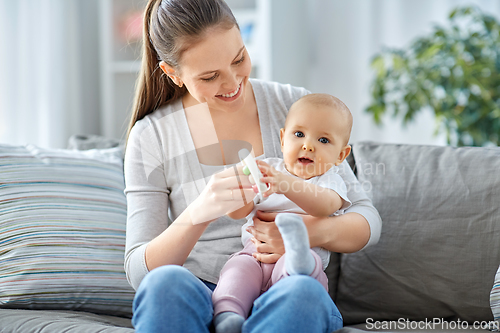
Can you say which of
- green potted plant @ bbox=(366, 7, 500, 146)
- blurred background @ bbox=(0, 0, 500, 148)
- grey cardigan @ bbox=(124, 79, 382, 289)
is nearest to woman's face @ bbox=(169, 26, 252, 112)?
grey cardigan @ bbox=(124, 79, 382, 289)

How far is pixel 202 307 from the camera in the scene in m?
0.85

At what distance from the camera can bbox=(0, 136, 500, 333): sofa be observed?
1.21 meters

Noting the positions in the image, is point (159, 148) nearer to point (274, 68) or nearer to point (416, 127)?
point (274, 68)

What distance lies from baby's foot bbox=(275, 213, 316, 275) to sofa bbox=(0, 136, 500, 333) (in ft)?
1.41

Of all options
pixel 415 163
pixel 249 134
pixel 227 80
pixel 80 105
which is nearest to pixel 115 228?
pixel 249 134

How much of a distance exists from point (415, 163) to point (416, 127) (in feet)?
5.94

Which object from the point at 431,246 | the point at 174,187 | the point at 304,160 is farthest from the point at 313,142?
the point at 431,246

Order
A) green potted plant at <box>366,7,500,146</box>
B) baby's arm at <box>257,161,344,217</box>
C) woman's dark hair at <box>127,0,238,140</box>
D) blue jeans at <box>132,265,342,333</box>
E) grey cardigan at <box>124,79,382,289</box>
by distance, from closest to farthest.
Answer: blue jeans at <box>132,265,342,333</box>
baby's arm at <box>257,161,344,217</box>
woman's dark hair at <box>127,0,238,140</box>
grey cardigan at <box>124,79,382,289</box>
green potted plant at <box>366,7,500,146</box>

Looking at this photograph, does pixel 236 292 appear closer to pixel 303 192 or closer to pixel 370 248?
pixel 303 192

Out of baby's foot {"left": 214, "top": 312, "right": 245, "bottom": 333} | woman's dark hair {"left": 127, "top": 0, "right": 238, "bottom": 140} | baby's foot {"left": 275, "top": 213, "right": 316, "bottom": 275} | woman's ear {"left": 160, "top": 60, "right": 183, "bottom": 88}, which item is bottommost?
baby's foot {"left": 214, "top": 312, "right": 245, "bottom": 333}

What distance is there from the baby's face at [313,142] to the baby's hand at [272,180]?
15 cm

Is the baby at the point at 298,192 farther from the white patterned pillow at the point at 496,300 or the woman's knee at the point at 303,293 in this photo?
the white patterned pillow at the point at 496,300

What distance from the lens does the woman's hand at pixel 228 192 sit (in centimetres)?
92

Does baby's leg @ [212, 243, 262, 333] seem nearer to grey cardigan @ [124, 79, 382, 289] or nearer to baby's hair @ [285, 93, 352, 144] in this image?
grey cardigan @ [124, 79, 382, 289]
